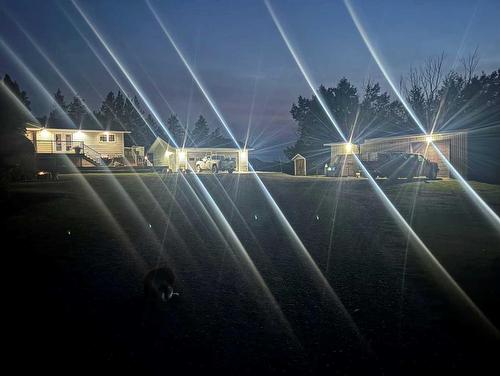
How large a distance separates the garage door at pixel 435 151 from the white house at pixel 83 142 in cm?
3125

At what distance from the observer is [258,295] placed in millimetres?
4684

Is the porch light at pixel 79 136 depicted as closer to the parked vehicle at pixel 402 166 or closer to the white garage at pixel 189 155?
the white garage at pixel 189 155

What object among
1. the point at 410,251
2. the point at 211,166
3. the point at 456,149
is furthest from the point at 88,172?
the point at 410,251

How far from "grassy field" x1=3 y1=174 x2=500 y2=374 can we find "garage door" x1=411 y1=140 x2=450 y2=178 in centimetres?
1931

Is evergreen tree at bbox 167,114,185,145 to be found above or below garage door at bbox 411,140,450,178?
above

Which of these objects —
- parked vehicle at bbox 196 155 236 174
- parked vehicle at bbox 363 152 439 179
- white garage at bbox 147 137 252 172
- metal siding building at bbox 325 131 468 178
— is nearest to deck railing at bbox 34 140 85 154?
white garage at bbox 147 137 252 172

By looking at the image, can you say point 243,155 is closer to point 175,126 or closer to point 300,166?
point 300,166

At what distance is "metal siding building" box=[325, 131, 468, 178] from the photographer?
25.5m

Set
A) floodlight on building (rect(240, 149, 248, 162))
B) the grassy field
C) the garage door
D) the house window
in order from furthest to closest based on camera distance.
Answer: floodlight on building (rect(240, 149, 248, 162)) → the house window → the garage door → the grassy field

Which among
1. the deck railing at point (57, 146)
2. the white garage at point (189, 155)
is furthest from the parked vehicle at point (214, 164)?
the deck railing at point (57, 146)

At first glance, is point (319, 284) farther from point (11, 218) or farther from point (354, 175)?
point (354, 175)

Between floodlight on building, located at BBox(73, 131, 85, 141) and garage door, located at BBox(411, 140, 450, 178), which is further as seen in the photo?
floodlight on building, located at BBox(73, 131, 85, 141)

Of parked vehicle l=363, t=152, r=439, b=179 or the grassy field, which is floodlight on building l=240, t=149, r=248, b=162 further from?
the grassy field

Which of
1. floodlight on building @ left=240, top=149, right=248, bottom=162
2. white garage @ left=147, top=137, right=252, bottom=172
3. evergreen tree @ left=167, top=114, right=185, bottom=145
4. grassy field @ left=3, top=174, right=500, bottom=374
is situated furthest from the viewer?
evergreen tree @ left=167, top=114, right=185, bottom=145
